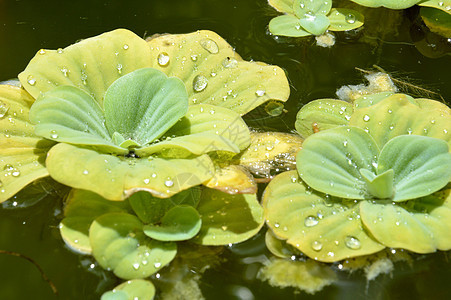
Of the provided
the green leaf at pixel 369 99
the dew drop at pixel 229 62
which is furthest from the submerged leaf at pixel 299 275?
the dew drop at pixel 229 62

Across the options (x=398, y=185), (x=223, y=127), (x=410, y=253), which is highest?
(x=223, y=127)

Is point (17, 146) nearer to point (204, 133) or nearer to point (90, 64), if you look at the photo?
point (90, 64)

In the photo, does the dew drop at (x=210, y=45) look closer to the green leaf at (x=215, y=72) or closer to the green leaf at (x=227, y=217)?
the green leaf at (x=215, y=72)

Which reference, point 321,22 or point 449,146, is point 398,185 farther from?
point 321,22

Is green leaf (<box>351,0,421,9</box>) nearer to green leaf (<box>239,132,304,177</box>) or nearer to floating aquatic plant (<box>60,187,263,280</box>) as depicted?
green leaf (<box>239,132,304,177</box>)

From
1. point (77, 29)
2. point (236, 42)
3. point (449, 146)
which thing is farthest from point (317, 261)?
point (77, 29)
